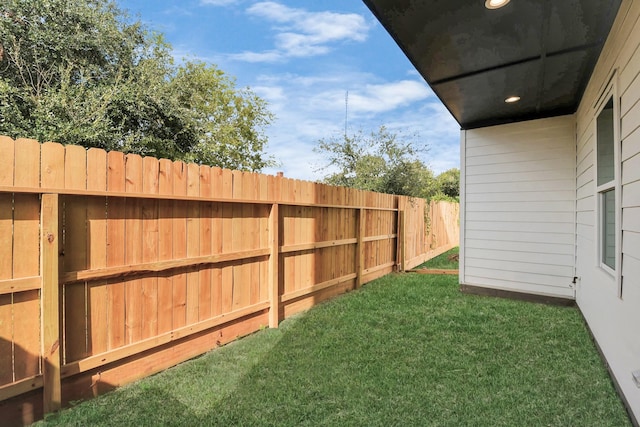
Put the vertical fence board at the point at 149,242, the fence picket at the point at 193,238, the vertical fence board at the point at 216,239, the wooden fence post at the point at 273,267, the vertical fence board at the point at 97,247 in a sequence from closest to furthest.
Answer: the vertical fence board at the point at 97,247
the vertical fence board at the point at 149,242
the fence picket at the point at 193,238
the vertical fence board at the point at 216,239
the wooden fence post at the point at 273,267

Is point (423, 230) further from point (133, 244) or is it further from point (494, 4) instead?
point (133, 244)

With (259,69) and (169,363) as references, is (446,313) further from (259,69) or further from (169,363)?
(259,69)

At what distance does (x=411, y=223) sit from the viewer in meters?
8.14

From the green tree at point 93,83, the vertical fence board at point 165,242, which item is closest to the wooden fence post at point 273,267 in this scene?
the vertical fence board at point 165,242

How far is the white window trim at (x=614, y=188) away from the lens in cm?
235

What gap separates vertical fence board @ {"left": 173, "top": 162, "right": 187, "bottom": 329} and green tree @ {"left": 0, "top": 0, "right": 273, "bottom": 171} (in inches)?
267

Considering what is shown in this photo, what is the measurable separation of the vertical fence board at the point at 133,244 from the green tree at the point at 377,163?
9.48 metres

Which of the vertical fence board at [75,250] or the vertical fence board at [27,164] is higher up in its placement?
the vertical fence board at [27,164]

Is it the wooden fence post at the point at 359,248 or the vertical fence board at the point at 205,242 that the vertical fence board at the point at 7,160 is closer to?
the vertical fence board at the point at 205,242

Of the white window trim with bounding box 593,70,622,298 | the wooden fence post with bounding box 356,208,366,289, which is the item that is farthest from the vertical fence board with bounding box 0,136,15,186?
the wooden fence post with bounding box 356,208,366,289

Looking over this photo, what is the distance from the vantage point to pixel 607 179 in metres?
2.88

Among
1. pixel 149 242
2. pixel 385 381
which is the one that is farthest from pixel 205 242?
pixel 385 381

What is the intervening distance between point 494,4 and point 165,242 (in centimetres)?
291

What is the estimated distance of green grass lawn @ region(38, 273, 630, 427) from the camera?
2008mm
